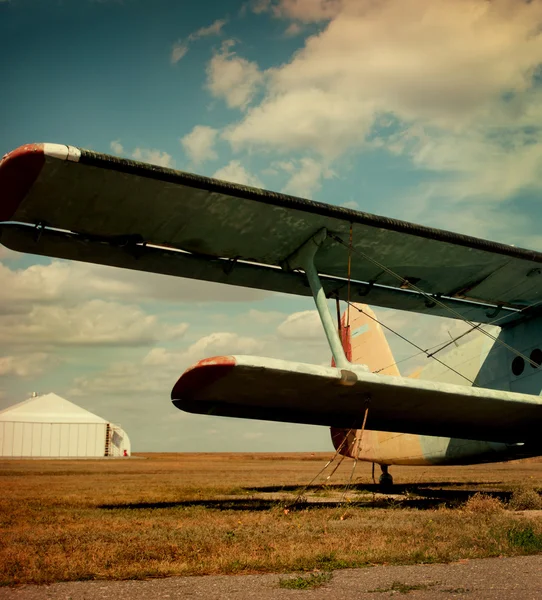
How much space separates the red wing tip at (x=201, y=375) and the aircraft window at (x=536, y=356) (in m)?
6.39

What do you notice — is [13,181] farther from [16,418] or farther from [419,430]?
[16,418]

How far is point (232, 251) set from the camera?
10555 millimetres

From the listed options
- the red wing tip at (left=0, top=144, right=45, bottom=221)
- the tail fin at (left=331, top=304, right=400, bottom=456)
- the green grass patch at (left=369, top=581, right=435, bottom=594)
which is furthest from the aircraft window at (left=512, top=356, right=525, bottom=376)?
the red wing tip at (left=0, top=144, right=45, bottom=221)

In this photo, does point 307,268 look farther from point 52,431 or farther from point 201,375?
point 52,431

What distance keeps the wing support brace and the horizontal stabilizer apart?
0.35 metres

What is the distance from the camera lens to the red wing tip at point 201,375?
25.0 feet

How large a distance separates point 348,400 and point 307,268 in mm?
2196

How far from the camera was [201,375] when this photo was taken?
311 inches

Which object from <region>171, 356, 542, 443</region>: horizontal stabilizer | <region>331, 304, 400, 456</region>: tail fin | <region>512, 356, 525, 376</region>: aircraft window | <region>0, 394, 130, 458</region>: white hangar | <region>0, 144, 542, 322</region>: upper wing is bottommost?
<region>0, 394, 130, 458</region>: white hangar

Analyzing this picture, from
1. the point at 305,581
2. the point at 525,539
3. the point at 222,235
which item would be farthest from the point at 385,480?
the point at 305,581

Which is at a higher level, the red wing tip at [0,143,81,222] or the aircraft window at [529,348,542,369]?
the red wing tip at [0,143,81,222]

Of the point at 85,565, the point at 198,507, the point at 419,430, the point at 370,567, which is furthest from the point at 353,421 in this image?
the point at 85,565

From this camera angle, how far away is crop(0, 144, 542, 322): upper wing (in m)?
8.20

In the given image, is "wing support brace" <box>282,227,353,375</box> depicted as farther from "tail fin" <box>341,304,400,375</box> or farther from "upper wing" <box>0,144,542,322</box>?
"tail fin" <box>341,304,400,375</box>
